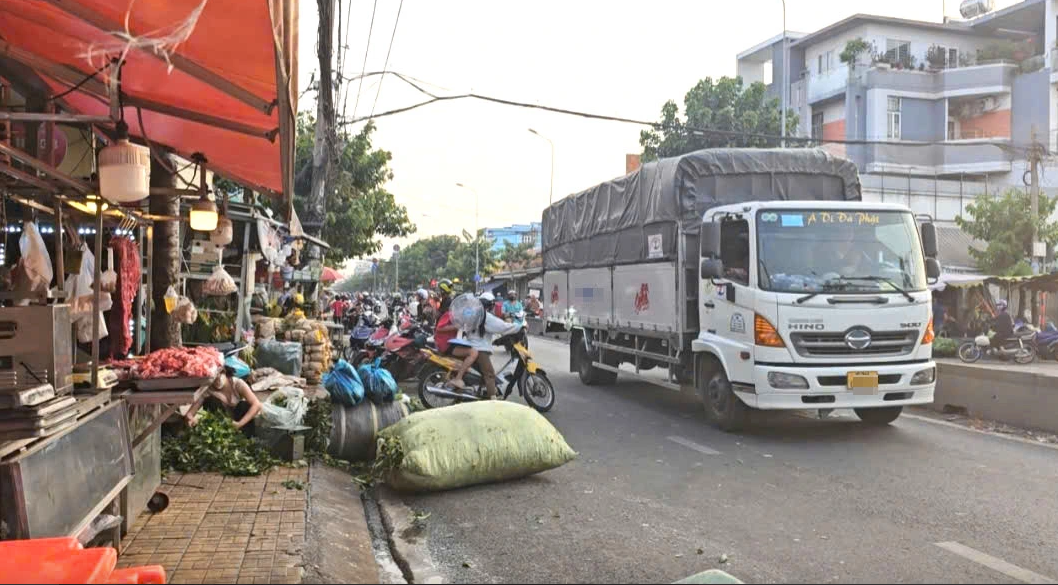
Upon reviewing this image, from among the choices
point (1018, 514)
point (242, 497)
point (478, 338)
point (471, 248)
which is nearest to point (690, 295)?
point (478, 338)

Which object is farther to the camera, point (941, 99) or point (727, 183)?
point (941, 99)

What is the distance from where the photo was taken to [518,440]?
632cm

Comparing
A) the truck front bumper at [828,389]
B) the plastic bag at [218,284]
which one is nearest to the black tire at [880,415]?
the truck front bumper at [828,389]

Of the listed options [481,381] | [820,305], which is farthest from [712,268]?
[481,381]

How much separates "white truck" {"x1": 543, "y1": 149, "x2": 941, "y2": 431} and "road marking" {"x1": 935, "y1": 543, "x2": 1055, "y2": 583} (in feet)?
10.3

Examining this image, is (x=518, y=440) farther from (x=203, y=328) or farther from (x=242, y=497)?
(x=203, y=328)

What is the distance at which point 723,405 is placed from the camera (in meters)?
8.64

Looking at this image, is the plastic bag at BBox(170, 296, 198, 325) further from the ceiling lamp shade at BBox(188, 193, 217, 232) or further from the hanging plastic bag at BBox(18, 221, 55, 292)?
the hanging plastic bag at BBox(18, 221, 55, 292)

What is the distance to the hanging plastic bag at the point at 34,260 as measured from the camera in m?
5.43

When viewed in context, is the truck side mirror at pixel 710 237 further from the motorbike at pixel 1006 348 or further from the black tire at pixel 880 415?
the motorbike at pixel 1006 348

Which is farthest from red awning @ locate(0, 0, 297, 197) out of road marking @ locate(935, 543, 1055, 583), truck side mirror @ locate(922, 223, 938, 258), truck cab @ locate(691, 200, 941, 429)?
truck side mirror @ locate(922, 223, 938, 258)

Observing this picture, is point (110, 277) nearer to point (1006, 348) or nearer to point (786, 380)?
point (786, 380)

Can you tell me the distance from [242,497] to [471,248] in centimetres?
6022

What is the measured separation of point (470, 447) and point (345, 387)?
155 centimetres
